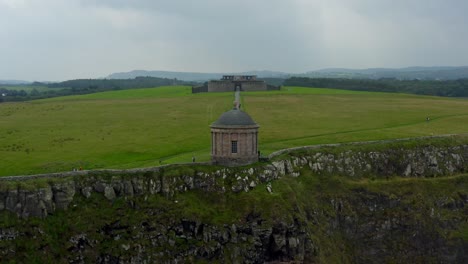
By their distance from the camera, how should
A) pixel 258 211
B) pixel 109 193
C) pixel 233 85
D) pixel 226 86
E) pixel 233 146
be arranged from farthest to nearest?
pixel 233 85, pixel 226 86, pixel 233 146, pixel 258 211, pixel 109 193

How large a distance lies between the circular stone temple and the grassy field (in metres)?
3.96

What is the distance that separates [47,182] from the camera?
160ft

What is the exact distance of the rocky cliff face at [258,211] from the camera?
47.9m

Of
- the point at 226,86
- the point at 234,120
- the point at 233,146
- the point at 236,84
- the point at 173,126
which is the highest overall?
the point at 236,84

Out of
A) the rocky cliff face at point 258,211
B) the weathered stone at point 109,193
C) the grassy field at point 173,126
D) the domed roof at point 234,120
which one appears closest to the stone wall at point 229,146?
the domed roof at point 234,120

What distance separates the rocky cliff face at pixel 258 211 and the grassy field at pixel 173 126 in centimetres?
705

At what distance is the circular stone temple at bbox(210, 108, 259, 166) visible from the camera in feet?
188

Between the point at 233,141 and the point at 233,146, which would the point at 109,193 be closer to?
the point at 233,146

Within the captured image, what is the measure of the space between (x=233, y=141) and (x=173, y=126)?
27.7 meters

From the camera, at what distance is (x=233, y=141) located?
189ft

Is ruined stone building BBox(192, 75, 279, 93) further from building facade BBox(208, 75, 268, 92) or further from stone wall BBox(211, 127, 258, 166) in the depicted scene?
stone wall BBox(211, 127, 258, 166)

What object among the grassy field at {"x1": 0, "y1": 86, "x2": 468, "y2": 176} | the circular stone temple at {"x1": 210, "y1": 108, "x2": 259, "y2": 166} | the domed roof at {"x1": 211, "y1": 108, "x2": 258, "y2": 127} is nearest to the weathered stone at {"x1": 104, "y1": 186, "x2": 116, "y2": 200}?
the grassy field at {"x1": 0, "y1": 86, "x2": 468, "y2": 176}

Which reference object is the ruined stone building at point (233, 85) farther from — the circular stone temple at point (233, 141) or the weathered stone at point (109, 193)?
the weathered stone at point (109, 193)

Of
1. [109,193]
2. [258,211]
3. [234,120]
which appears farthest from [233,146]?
[109,193]
